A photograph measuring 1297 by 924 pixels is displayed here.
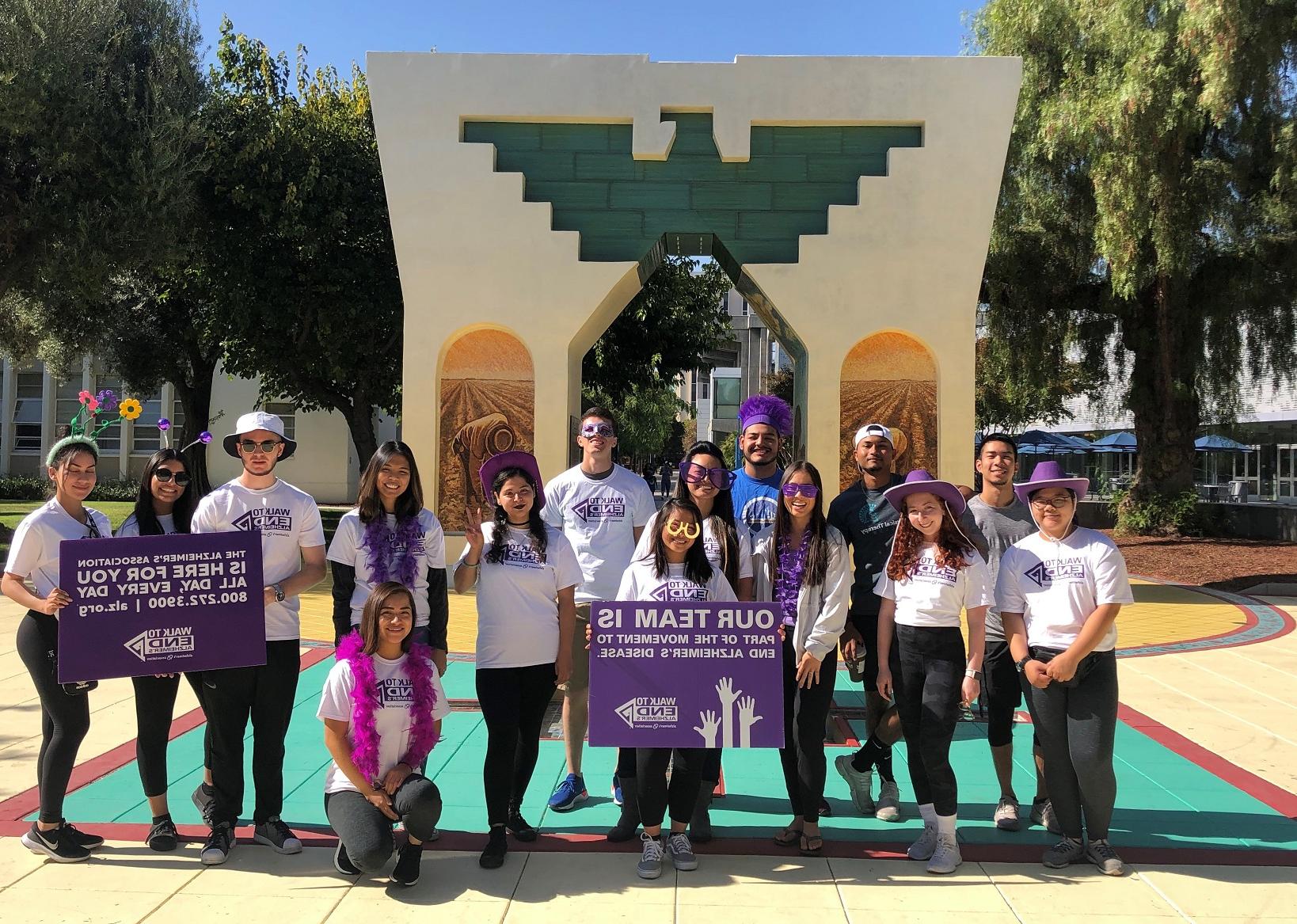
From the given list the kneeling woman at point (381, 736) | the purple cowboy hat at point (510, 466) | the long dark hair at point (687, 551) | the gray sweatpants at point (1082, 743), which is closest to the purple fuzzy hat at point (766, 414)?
the long dark hair at point (687, 551)

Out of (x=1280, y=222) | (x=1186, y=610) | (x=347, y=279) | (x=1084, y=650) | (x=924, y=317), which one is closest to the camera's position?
(x=1084, y=650)

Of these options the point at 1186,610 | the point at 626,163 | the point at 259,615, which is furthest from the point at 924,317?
the point at 259,615

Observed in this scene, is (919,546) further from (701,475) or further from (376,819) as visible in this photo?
(376,819)

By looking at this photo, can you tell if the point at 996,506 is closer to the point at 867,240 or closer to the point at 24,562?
the point at 24,562

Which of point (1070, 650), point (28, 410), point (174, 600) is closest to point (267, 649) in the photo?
point (174, 600)

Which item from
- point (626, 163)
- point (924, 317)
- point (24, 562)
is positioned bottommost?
point (24, 562)

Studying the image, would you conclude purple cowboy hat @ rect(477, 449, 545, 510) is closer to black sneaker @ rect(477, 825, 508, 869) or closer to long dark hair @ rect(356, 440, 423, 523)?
long dark hair @ rect(356, 440, 423, 523)

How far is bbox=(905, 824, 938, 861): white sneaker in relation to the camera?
13.4 ft

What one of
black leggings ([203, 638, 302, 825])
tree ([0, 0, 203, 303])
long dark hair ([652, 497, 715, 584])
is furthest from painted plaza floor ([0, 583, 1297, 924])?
tree ([0, 0, 203, 303])

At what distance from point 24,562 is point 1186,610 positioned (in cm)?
1160

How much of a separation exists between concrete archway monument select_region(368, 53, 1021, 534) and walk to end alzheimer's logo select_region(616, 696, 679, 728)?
6159 millimetres

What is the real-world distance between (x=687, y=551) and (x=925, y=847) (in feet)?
5.33

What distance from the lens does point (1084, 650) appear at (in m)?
3.92

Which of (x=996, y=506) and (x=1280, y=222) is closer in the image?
(x=996, y=506)
